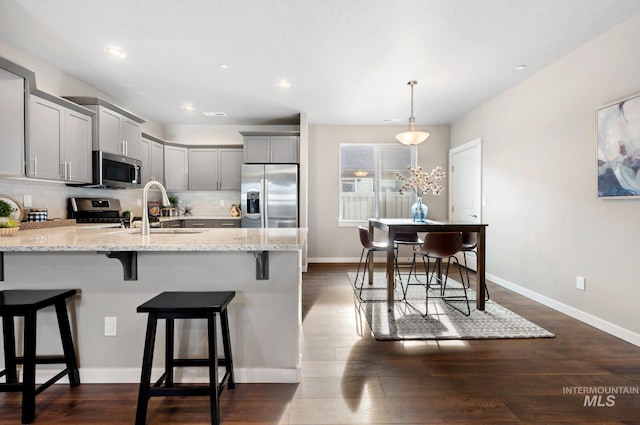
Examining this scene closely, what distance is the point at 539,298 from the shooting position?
3.50 m

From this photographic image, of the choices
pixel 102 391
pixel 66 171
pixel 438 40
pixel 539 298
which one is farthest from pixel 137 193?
pixel 539 298

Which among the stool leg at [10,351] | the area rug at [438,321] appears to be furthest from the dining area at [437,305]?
the stool leg at [10,351]

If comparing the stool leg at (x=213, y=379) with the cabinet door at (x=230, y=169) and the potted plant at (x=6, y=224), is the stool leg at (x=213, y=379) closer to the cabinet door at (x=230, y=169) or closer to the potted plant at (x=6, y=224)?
the potted plant at (x=6, y=224)

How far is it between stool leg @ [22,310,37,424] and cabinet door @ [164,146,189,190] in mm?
4055

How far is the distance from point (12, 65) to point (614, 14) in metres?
4.83

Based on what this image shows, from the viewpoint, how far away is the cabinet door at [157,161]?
4902 mm

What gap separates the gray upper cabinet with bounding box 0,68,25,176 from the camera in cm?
245

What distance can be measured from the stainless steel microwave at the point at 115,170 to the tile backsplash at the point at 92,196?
397 mm

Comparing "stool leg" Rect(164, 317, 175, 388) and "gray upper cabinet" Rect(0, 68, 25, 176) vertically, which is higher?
"gray upper cabinet" Rect(0, 68, 25, 176)

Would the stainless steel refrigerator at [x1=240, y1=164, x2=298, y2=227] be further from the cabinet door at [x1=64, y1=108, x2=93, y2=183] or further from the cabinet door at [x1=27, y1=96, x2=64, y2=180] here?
the cabinet door at [x1=27, y1=96, x2=64, y2=180]

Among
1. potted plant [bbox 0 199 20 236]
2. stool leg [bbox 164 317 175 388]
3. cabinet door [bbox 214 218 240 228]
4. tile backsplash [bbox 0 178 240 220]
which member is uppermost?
tile backsplash [bbox 0 178 240 220]

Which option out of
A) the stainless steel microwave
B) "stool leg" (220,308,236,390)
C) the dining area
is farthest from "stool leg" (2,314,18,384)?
the dining area

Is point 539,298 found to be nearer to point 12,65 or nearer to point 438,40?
point 438,40

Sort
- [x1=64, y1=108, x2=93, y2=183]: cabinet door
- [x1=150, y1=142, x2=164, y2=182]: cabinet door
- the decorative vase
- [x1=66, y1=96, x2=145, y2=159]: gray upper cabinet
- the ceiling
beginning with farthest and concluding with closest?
[x1=150, y1=142, x2=164, y2=182]: cabinet door, the decorative vase, [x1=66, y1=96, x2=145, y2=159]: gray upper cabinet, [x1=64, y1=108, x2=93, y2=183]: cabinet door, the ceiling
